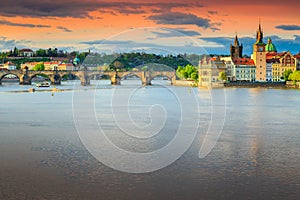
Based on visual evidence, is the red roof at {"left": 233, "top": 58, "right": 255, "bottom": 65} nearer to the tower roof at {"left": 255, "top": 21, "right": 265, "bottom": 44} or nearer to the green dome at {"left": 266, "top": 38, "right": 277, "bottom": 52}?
the tower roof at {"left": 255, "top": 21, "right": 265, "bottom": 44}

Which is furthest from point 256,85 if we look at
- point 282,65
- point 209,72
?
point 282,65

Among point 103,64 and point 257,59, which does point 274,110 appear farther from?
point 103,64

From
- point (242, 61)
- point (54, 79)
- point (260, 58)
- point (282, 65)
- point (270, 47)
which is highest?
point (270, 47)

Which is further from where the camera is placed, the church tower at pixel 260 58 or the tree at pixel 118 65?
the tree at pixel 118 65

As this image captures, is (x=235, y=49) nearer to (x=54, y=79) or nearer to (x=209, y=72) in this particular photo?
(x=209, y=72)

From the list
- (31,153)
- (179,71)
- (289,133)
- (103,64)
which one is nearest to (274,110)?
(289,133)

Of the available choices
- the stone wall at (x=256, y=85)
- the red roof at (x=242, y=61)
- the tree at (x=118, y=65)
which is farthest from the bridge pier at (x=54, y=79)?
the red roof at (x=242, y=61)

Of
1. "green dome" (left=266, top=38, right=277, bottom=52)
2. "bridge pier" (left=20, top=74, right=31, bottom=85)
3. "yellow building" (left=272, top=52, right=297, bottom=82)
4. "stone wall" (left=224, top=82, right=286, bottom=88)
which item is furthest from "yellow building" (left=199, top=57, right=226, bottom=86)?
"bridge pier" (left=20, top=74, right=31, bottom=85)

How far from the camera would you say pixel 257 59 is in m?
72.8

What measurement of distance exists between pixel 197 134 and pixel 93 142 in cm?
356

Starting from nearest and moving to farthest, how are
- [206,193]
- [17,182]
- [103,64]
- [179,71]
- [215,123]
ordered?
1. [206,193]
2. [17,182]
3. [215,123]
4. [179,71]
5. [103,64]

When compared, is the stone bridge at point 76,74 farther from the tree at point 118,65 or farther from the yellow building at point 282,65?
the yellow building at point 282,65

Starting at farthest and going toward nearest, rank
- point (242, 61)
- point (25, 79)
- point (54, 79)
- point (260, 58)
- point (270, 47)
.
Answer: point (270, 47) < point (260, 58) < point (242, 61) < point (54, 79) < point (25, 79)

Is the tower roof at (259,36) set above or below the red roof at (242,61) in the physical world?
above
